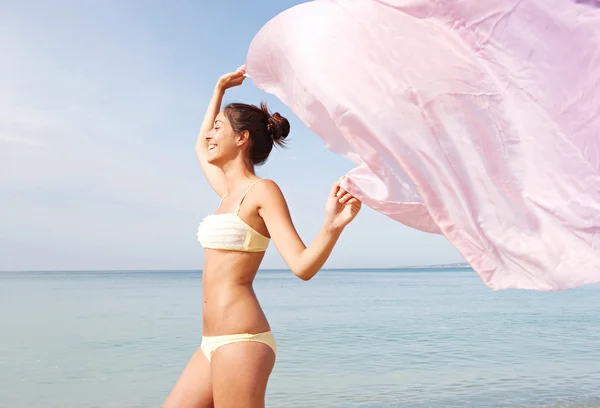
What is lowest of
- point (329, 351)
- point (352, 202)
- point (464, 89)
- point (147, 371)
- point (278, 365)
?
point (329, 351)

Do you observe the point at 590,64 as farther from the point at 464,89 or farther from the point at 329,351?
the point at 329,351

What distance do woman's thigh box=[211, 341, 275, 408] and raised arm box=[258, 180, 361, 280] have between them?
0.39 metres

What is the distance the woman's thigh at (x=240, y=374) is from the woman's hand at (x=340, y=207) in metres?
0.66

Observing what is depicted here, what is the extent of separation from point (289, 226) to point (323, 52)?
672mm

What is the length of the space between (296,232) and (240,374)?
60 centimetres

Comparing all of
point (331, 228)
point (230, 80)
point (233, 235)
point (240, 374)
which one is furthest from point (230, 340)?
point (230, 80)

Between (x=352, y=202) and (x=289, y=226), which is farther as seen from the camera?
(x=289, y=226)

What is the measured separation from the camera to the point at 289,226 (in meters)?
2.51

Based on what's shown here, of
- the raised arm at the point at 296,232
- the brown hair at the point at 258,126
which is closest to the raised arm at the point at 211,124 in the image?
the brown hair at the point at 258,126

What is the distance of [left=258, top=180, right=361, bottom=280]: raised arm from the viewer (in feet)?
7.30

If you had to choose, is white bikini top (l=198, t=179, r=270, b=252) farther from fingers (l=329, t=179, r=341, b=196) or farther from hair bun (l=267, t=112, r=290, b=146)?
fingers (l=329, t=179, r=341, b=196)

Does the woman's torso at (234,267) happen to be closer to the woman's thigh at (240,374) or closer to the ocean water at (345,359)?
the woman's thigh at (240,374)

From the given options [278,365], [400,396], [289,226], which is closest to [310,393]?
[400,396]

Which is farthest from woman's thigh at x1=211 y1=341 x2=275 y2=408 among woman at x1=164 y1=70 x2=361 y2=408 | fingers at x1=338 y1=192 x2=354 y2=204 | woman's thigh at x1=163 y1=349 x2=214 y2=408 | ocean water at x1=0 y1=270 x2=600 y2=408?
ocean water at x1=0 y1=270 x2=600 y2=408
